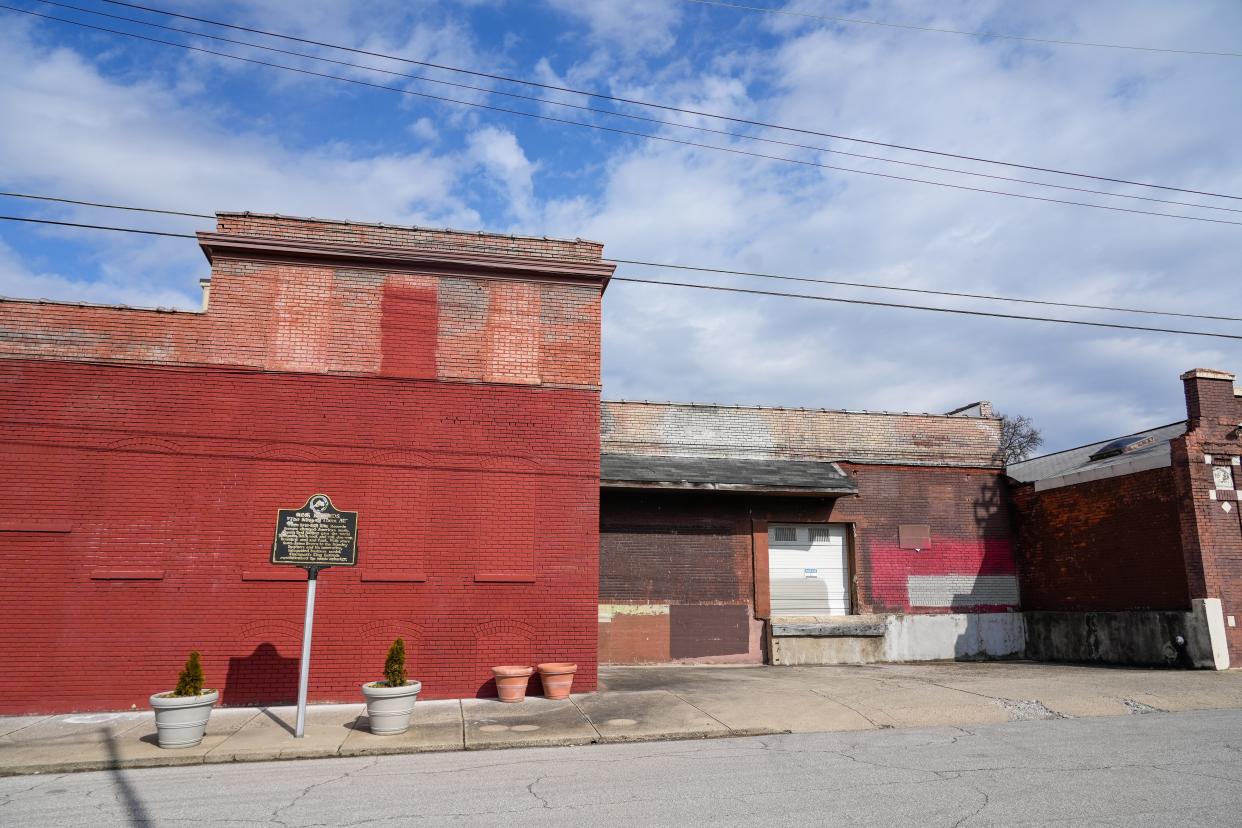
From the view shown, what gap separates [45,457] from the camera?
1211 centimetres

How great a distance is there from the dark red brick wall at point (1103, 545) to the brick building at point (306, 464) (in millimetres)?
12503

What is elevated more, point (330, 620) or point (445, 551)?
point (445, 551)

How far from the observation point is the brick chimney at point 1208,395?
1681 centimetres

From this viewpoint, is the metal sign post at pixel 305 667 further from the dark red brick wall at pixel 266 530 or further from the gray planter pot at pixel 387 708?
the dark red brick wall at pixel 266 530

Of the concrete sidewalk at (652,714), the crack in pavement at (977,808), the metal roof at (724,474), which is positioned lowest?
the concrete sidewalk at (652,714)

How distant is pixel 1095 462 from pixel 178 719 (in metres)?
20.2

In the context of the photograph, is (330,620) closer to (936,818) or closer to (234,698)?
(234,698)

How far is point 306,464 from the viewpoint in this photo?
12852mm

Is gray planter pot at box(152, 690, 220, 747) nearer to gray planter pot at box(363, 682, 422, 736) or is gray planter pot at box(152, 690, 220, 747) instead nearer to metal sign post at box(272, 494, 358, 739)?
metal sign post at box(272, 494, 358, 739)

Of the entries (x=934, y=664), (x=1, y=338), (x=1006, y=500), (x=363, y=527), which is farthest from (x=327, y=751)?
(x=1006, y=500)

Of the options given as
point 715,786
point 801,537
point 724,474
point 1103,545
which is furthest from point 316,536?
point 1103,545

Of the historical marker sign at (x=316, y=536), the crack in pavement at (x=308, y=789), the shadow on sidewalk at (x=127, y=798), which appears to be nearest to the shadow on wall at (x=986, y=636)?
the historical marker sign at (x=316, y=536)

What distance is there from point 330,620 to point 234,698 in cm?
176

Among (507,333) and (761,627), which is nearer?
(507,333)
